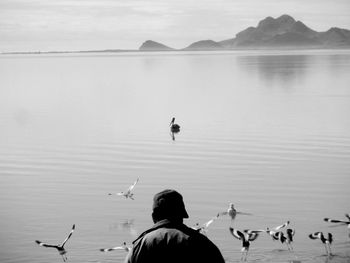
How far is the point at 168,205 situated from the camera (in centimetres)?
591

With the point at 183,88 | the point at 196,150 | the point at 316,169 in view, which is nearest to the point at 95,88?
the point at 183,88

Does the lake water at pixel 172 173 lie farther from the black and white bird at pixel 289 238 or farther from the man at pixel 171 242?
the man at pixel 171 242

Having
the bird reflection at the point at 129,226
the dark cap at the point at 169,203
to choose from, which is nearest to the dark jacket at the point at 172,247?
the dark cap at the point at 169,203

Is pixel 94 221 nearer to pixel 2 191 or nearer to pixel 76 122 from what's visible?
pixel 2 191

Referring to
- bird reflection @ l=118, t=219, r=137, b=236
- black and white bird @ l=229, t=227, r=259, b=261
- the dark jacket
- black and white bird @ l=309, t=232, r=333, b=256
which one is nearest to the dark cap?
the dark jacket

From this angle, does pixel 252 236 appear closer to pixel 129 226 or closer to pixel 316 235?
pixel 316 235

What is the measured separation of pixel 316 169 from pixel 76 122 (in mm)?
22012

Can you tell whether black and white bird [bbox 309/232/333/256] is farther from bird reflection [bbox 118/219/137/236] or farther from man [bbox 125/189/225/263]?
man [bbox 125/189/225/263]

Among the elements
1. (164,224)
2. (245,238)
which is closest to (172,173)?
(245,238)

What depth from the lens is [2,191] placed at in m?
22.5

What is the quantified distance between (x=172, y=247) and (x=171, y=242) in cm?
5

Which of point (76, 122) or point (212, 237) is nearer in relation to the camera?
point (212, 237)

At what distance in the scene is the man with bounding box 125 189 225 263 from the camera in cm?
586

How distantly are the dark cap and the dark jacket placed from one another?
4.2 inches
